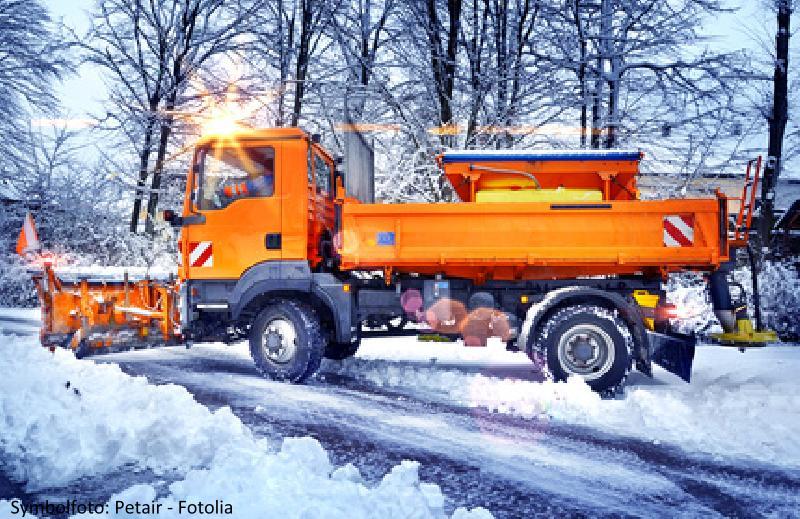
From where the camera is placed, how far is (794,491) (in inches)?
123

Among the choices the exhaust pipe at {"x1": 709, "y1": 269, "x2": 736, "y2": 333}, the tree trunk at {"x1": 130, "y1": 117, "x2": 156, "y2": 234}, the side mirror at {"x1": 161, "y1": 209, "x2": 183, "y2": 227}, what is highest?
the tree trunk at {"x1": 130, "y1": 117, "x2": 156, "y2": 234}

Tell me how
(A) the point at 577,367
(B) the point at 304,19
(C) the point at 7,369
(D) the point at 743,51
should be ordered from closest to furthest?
(C) the point at 7,369 < (A) the point at 577,367 < (D) the point at 743,51 < (B) the point at 304,19

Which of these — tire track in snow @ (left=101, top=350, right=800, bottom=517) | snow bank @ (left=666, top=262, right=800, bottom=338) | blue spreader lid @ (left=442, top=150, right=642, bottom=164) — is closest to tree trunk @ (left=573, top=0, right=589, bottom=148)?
snow bank @ (left=666, top=262, right=800, bottom=338)

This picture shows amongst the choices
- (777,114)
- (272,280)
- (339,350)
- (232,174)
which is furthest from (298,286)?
(777,114)

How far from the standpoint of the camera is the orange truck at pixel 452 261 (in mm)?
5320

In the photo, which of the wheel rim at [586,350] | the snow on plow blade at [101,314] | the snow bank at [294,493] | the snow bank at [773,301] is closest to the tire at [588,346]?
the wheel rim at [586,350]

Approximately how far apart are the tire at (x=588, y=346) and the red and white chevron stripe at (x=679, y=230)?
91 centimetres

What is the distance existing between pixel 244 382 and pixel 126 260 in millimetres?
10936

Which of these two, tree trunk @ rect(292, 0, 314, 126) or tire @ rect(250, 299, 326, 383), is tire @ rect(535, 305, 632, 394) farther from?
tree trunk @ rect(292, 0, 314, 126)

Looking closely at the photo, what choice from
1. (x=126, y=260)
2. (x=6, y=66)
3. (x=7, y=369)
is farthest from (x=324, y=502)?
(x=6, y=66)

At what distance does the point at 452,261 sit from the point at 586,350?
5.02 ft

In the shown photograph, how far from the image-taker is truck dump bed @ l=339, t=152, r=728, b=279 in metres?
5.30

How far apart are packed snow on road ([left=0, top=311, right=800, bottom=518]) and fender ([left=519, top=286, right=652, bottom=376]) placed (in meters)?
0.40

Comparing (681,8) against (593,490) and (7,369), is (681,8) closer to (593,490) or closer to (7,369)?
(593,490)
